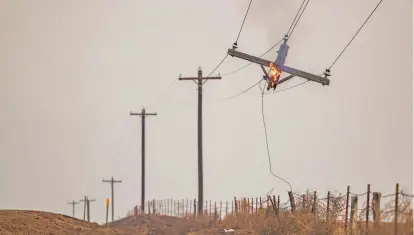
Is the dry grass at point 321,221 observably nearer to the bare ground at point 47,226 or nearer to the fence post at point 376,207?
the fence post at point 376,207

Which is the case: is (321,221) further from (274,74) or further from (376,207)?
(274,74)

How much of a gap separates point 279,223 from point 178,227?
829 centimetres

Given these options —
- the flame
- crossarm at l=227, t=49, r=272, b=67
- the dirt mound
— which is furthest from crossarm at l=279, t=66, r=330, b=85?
the dirt mound

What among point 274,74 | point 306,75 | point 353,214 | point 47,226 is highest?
point 306,75

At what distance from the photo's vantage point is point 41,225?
16344mm

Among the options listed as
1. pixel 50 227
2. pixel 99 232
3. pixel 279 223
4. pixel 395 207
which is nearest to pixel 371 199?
pixel 395 207

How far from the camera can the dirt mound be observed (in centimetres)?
1518

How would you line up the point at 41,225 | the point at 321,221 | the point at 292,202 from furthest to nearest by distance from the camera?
the point at 41,225, the point at 292,202, the point at 321,221

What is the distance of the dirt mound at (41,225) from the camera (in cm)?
1518

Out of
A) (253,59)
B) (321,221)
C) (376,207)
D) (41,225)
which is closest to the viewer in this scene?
(376,207)

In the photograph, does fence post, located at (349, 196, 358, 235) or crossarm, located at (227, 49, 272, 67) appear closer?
fence post, located at (349, 196, 358, 235)

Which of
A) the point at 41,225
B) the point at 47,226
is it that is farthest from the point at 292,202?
the point at 41,225

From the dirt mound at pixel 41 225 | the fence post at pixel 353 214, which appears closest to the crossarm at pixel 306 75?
the fence post at pixel 353 214

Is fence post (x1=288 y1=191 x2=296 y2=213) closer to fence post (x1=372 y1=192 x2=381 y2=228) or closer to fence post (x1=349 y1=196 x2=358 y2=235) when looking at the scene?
fence post (x1=349 y1=196 x2=358 y2=235)
